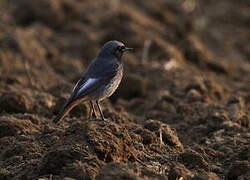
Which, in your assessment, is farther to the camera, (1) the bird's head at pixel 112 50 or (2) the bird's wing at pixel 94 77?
Answer: (1) the bird's head at pixel 112 50

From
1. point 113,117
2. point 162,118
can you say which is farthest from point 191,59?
point 113,117

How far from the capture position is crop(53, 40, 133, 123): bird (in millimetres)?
8812

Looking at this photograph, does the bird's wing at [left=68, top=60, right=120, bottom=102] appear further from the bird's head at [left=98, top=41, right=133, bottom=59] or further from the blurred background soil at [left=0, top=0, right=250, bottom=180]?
the blurred background soil at [left=0, top=0, right=250, bottom=180]

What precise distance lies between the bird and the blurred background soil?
0.36 meters

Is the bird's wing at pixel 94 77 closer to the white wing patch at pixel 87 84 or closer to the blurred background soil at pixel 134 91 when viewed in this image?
the white wing patch at pixel 87 84

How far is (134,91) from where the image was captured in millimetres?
13062

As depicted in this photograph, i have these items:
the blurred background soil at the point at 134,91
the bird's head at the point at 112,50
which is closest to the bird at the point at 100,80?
the bird's head at the point at 112,50

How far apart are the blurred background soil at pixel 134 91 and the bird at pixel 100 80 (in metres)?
0.36

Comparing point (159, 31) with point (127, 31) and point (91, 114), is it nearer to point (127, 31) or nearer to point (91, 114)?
point (127, 31)

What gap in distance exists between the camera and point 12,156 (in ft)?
26.2

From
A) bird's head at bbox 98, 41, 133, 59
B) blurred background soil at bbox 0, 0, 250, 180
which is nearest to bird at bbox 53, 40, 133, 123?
bird's head at bbox 98, 41, 133, 59

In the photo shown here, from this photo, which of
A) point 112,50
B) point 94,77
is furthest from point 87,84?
point 112,50

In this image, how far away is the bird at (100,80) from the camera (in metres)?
8.81

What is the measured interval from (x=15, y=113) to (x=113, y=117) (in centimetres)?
143
